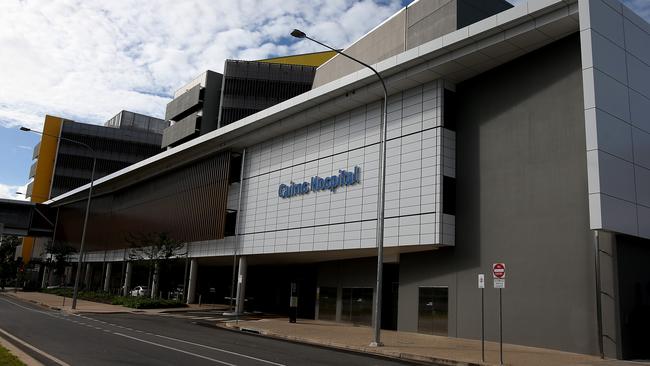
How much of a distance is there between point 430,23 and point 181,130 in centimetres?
5047

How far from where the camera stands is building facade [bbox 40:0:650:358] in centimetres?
1967

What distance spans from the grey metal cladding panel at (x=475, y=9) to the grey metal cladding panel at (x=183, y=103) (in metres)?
47.6

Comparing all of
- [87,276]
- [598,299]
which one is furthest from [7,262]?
[598,299]

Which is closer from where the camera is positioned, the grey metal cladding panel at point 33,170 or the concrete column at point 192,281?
the concrete column at point 192,281

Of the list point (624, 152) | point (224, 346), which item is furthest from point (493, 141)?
point (224, 346)

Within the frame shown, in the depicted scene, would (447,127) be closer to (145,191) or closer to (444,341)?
(444,341)

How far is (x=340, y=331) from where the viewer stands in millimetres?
27000

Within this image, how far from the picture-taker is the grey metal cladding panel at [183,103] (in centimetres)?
7169

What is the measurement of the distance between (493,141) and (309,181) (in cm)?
1233

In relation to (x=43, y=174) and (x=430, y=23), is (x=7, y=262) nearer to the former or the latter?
(x=43, y=174)

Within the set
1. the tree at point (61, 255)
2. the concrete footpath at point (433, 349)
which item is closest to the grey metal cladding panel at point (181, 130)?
the tree at point (61, 255)

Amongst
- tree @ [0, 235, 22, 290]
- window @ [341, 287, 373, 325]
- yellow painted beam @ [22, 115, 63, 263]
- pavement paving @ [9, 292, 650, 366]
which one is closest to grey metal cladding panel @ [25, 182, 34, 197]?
yellow painted beam @ [22, 115, 63, 263]

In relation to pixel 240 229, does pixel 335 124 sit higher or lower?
higher

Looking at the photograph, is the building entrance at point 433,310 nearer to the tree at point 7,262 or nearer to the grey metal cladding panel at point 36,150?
the tree at point 7,262
